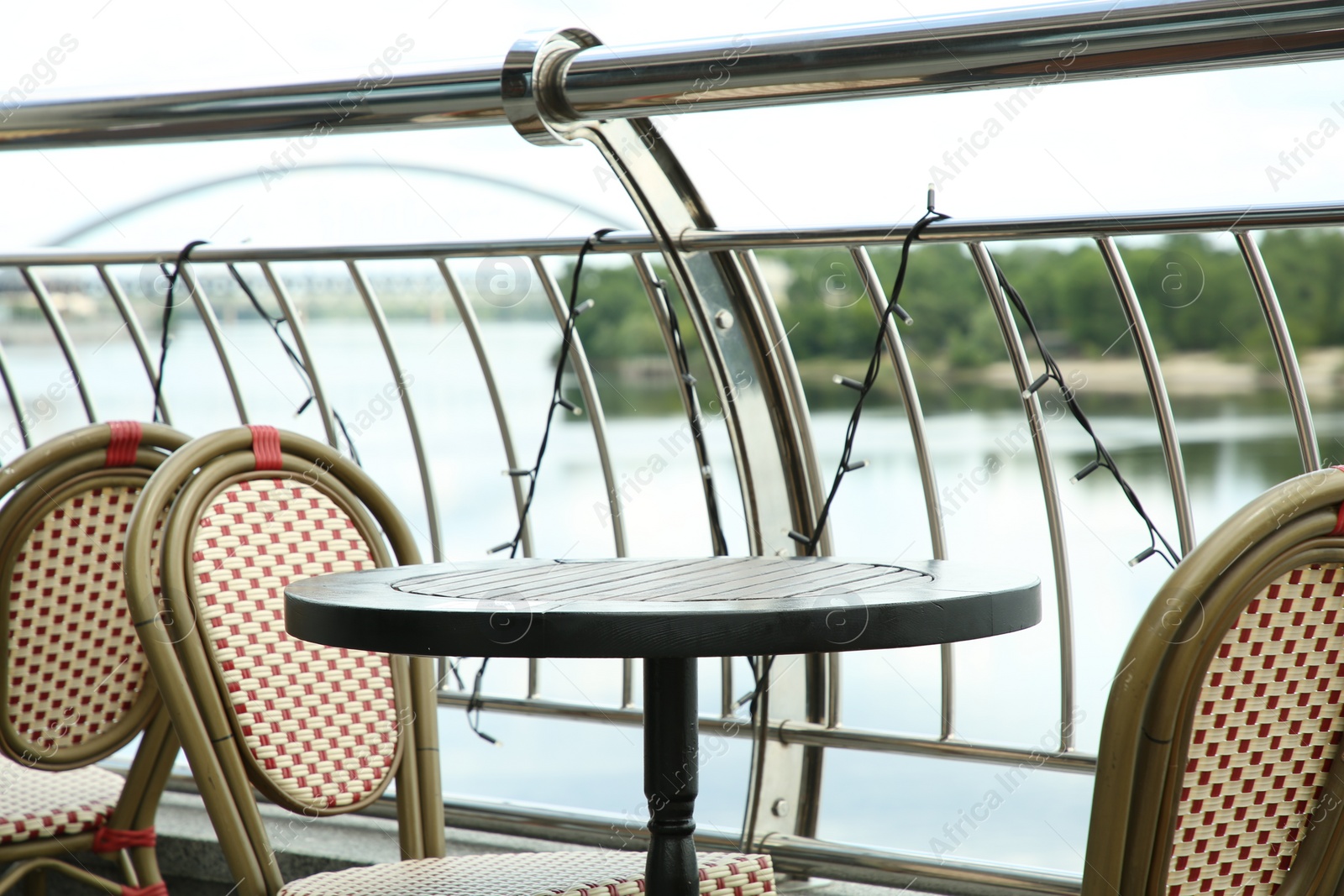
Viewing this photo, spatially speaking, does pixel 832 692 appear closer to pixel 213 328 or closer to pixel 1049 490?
pixel 1049 490

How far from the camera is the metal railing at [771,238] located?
4.72 feet

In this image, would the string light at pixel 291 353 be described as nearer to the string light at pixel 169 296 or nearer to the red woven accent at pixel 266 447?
the string light at pixel 169 296

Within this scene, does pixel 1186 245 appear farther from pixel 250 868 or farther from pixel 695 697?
pixel 250 868

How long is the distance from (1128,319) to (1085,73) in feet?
1.64

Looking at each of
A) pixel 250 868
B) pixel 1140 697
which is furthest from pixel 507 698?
pixel 1140 697

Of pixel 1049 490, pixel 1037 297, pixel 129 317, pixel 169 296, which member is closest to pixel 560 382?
pixel 1049 490

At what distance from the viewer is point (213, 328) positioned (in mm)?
2674

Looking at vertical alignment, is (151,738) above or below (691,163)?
below

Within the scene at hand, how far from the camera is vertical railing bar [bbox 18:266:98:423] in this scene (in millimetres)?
2766

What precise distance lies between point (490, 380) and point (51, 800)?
3.54 feet

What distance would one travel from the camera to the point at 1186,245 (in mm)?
2041

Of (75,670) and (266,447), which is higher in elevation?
(266,447)

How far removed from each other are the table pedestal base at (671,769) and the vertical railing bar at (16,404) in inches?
86.1

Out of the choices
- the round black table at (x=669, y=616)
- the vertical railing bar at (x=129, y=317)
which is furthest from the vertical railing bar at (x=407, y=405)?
the round black table at (x=669, y=616)
